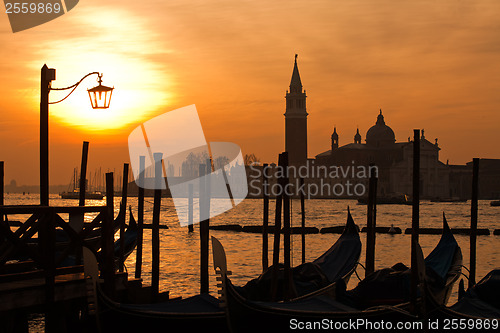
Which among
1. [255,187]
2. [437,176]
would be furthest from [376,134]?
[255,187]

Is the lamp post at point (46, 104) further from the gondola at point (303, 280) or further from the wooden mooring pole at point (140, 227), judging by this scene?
the wooden mooring pole at point (140, 227)

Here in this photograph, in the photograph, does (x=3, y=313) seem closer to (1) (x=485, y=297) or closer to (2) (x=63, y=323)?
(2) (x=63, y=323)

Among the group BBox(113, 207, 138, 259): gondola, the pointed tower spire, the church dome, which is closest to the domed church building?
the church dome

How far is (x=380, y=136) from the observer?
297 feet

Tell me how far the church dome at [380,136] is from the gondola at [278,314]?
277 ft

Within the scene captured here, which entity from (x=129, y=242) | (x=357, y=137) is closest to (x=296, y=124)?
(x=357, y=137)

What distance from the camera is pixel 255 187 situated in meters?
105

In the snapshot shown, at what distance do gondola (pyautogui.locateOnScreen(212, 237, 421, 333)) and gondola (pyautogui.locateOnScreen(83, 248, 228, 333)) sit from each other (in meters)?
0.19

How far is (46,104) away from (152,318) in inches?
97.9

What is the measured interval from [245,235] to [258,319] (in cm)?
2379

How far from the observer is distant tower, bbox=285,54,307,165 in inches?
3359

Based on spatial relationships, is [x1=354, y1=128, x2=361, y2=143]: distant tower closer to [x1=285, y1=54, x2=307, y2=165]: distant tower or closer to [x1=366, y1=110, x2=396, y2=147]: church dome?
[x1=366, y1=110, x2=396, y2=147]: church dome

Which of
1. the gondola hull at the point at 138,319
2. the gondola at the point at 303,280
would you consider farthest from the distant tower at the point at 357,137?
the gondola hull at the point at 138,319

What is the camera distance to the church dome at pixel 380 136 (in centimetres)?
9038
